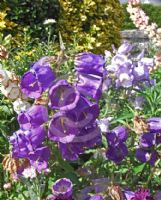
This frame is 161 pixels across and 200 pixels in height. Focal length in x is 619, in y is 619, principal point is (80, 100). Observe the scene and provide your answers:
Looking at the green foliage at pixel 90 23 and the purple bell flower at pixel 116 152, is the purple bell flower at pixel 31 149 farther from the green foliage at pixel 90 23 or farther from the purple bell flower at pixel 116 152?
the green foliage at pixel 90 23

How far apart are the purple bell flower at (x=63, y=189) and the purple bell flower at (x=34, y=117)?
162 millimetres

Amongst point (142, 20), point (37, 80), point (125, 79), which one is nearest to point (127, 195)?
point (37, 80)

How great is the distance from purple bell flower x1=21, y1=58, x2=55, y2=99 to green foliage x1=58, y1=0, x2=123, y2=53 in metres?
4.73

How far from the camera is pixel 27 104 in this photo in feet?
5.31

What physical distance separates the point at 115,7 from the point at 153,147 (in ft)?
18.9

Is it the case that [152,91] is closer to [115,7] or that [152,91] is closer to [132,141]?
[132,141]

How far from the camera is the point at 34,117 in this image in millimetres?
1523

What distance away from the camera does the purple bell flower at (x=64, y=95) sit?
1466 millimetres

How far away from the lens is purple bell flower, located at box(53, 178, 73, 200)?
5.09ft

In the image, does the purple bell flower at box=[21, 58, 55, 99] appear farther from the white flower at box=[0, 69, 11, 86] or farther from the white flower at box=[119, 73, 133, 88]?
the white flower at box=[119, 73, 133, 88]

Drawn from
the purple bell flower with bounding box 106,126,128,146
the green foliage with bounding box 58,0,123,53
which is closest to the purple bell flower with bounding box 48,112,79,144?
the purple bell flower with bounding box 106,126,128,146

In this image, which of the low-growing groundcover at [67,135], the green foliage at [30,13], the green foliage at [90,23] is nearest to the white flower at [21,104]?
the low-growing groundcover at [67,135]

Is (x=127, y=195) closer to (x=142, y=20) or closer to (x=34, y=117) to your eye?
(x=34, y=117)

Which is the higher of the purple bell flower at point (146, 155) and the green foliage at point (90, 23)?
the purple bell flower at point (146, 155)
